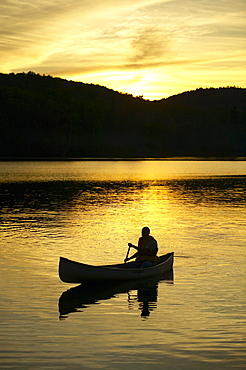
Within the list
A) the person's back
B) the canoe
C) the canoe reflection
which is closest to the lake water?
the canoe reflection

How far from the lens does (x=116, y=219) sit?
44.4 m

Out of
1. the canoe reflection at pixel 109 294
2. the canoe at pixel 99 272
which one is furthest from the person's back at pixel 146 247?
the canoe reflection at pixel 109 294

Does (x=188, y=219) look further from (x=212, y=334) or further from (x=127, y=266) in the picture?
(x=212, y=334)

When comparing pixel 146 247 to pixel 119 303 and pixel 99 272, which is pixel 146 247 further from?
pixel 119 303

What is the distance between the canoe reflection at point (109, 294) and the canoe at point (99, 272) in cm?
29

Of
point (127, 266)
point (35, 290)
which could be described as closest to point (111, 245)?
point (127, 266)

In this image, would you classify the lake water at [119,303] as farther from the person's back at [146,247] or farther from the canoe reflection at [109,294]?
the person's back at [146,247]

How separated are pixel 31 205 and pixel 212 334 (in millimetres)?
40606

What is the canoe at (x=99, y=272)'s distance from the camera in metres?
20.9

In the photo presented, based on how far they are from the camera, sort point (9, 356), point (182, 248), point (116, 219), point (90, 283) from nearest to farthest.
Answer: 1. point (9, 356)
2. point (90, 283)
3. point (182, 248)
4. point (116, 219)

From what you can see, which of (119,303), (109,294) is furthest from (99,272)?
(119,303)

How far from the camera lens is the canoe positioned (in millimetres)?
20883

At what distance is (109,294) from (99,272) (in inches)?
39.5

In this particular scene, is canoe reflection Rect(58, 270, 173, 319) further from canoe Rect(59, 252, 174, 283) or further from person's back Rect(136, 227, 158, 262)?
person's back Rect(136, 227, 158, 262)
